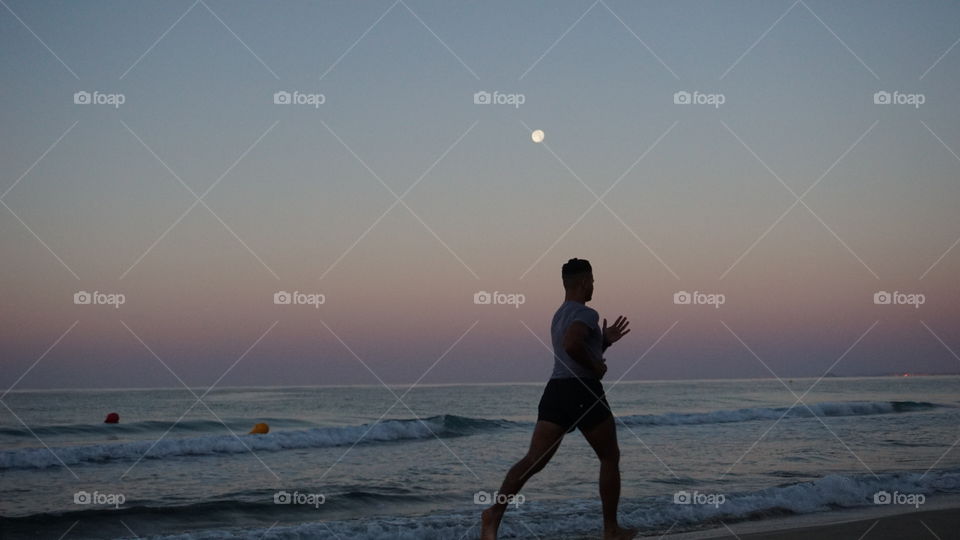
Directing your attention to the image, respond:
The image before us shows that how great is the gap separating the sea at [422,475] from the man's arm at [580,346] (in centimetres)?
316

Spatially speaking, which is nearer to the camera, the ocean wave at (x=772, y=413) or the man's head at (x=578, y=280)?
the man's head at (x=578, y=280)

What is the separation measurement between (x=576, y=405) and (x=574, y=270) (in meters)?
0.80

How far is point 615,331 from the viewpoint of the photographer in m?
5.03

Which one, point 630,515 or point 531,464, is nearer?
point 531,464

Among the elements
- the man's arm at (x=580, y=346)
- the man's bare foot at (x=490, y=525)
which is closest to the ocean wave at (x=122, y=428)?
the man's bare foot at (x=490, y=525)

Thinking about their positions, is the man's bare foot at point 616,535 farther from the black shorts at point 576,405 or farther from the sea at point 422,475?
the sea at point 422,475

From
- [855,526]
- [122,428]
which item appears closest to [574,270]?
[855,526]

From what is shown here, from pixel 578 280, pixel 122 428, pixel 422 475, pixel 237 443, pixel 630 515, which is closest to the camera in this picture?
pixel 578 280

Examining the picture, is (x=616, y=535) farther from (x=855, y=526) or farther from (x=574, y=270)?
(x=855, y=526)

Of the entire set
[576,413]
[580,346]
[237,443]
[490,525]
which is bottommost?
[490,525]

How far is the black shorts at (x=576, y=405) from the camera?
190 inches

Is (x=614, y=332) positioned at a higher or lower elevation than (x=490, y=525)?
higher

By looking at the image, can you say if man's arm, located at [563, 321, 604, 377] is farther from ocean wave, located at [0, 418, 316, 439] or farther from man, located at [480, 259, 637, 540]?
ocean wave, located at [0, 418, 316, 439]

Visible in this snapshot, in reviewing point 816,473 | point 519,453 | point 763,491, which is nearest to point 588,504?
point 763,491
